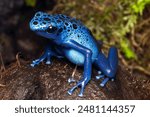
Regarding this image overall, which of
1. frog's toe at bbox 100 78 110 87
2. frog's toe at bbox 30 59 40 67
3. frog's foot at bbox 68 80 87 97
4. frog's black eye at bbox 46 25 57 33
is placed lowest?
frog's toe at bbox 30 59 40 67

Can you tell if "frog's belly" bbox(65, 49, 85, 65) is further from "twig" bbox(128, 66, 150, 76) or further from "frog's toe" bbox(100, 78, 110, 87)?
"twig" bbox(128, 66, 150, 76)

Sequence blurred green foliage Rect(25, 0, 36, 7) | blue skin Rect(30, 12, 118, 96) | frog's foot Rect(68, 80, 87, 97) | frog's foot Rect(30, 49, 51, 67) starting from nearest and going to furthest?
frog's foot Rect(68, 80, 87, 97) → blue skin Rect(30, 12, 118, 96) → frog's foot Rect(30, 49, 51, 67) → blurred green foliage Rect(25, 0, 36, 7)

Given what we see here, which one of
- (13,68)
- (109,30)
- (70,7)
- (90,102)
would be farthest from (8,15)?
(90,102)

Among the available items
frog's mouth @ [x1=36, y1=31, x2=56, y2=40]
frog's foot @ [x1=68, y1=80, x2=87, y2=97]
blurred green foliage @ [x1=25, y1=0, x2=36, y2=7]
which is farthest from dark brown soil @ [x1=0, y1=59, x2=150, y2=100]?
blurred green foliage @ [x1=25, y1=0, x2=36, y2=7]

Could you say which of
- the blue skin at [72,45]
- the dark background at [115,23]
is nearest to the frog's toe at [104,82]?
the blue skin at [72,45]

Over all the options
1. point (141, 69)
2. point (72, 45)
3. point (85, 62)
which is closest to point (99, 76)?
point (85, 62)

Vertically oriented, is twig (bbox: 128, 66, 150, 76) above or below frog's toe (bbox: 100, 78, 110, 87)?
below
